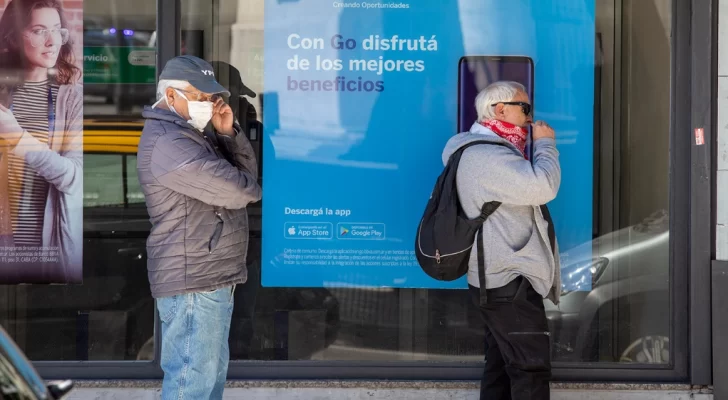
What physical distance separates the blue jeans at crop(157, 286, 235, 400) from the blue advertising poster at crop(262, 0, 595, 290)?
1378mm

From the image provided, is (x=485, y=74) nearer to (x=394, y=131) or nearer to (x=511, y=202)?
(x=394, y=131)

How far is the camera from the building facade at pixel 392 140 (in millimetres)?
5367

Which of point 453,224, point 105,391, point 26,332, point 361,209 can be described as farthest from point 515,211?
point 26,332

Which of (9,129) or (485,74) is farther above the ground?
(485,74)

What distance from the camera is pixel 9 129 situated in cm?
540

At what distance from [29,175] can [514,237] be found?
Answer: 9.19ft

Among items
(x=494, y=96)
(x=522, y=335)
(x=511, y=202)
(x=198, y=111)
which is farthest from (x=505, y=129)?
(x=198, y=111)

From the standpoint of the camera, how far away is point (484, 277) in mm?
4285

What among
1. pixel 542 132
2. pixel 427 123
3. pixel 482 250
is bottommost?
pixel 482 250

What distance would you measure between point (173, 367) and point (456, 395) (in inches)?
72.7

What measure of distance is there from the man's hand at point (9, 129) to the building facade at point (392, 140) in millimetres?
378

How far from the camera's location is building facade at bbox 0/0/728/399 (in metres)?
5.37

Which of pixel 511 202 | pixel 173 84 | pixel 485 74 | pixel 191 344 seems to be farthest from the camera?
pixel 485 74

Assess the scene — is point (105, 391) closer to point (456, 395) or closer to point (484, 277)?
point (456, 395)
